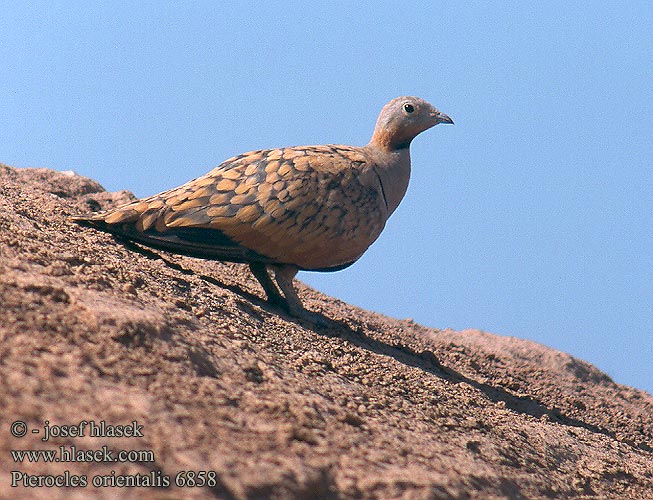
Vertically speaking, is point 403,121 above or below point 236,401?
above

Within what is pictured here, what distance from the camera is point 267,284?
6344 mm

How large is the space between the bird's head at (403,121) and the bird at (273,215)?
51 cm

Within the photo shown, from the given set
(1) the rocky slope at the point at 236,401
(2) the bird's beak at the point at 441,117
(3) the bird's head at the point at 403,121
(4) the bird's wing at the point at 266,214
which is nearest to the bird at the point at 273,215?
(4) the bird's wing at the point at 266,214

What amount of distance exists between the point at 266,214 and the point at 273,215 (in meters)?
0.05

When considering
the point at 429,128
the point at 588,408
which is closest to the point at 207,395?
the point at 429,128

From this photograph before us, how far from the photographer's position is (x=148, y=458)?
272cm

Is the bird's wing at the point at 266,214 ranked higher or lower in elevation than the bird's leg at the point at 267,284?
higher

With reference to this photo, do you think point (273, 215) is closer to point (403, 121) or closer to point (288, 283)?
point (288, 283)

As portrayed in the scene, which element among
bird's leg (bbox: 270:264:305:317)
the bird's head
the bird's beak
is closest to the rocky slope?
bird's leg (bbox: 270:264:305:317)

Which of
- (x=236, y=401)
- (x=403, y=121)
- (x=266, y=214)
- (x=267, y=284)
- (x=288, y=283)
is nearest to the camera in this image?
(x=236, y=401)

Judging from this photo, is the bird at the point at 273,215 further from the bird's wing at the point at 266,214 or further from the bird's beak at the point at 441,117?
the bird's beak at the point at 441,117

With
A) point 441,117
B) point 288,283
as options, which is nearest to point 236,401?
point 288,283

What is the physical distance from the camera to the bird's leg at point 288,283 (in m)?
6.14

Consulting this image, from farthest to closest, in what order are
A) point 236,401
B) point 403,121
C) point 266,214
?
point 403,121
point 266,214
point 236,401
